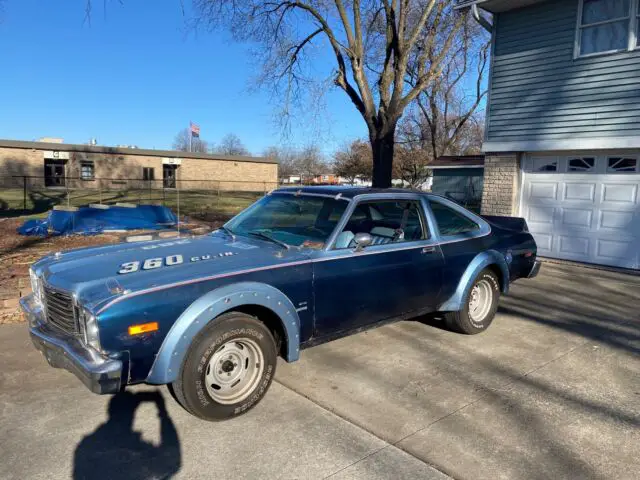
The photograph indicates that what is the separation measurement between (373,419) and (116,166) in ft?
117

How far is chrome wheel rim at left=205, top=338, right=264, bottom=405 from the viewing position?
322cm

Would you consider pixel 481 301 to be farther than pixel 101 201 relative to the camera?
No

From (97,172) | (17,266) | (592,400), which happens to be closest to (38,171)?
(97,172)

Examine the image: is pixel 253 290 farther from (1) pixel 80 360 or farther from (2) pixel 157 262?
(1) pixel 80 360

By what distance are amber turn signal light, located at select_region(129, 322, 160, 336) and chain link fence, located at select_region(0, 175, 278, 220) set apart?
1376 cm

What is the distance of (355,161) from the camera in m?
42.1

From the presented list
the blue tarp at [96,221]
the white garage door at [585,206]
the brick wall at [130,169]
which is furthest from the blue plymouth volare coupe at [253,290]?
the brick wall at [130,169]

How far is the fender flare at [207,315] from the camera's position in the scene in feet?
9.70

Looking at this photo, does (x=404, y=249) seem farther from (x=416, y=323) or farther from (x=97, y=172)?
(x=97, y=172)

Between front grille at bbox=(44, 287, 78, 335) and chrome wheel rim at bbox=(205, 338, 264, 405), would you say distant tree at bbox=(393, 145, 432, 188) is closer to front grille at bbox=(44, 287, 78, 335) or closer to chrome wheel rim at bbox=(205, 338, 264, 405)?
chrome wheel rim at bbox=(205, 338, 264, 405)

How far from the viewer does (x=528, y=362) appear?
4430 millimetres

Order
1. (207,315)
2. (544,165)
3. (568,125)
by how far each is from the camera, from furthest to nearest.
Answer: (544,165) < (568,125) < (207,315)

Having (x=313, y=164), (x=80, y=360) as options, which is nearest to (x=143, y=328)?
(x=80, y=360)

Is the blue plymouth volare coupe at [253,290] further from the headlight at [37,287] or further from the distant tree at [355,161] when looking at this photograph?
the distant tree at [355,161]
